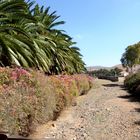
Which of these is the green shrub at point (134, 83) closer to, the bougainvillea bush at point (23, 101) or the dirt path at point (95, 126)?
the dirt path at point (95, 126)

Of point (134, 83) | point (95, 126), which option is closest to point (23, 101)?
point (95, 126)

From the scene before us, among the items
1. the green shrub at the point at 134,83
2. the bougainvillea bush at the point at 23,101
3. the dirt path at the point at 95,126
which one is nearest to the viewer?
the bougainvillea bush at the point at 23,101

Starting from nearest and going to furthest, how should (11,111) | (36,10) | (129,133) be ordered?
(11,111) → (129,133) → (36,10)

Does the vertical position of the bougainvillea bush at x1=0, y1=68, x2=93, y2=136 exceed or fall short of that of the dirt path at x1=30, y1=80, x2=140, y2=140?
it exceeds it

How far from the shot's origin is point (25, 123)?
43.0 feet

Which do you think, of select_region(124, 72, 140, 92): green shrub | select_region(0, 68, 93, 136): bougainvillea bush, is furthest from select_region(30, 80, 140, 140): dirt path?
select_region(124, 72, 140, 92): green shrub

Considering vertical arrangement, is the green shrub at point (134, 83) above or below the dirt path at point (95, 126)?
above

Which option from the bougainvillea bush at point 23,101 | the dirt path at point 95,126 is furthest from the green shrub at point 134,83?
the bougainvillea bush at point 23,101

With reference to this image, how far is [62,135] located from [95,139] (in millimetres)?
1587

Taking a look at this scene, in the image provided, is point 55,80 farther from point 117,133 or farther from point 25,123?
point 25,123

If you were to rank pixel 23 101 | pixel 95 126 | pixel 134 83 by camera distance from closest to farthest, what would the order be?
pixel 23 101 < pixel 95 126 < pixel 134 83

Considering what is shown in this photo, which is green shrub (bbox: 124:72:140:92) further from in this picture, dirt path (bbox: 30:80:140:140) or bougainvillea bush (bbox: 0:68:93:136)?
bougainvillea bush (bbox: 0:68:93:136)

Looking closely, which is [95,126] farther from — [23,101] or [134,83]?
[134,83]

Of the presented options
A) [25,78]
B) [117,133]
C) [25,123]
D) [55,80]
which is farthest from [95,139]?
[55,80]
